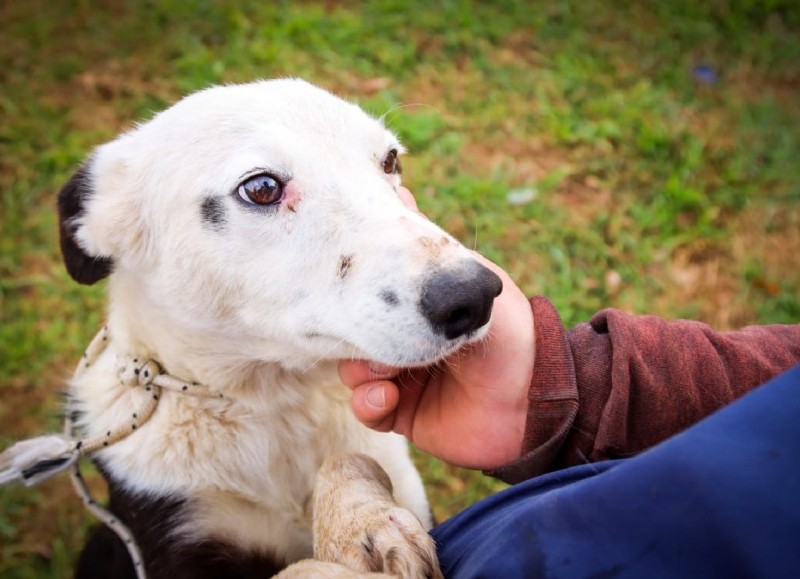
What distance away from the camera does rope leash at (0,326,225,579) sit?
2209 mm

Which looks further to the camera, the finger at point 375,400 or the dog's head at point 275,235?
the finger at point 375,400

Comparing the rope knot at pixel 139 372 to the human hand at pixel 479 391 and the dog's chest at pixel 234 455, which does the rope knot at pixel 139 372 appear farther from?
the human hand at pixel 479 391

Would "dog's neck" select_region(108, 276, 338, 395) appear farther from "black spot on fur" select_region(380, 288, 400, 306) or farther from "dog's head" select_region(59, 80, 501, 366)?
"black spot on fur" select_region(380, 288, 400, 306)

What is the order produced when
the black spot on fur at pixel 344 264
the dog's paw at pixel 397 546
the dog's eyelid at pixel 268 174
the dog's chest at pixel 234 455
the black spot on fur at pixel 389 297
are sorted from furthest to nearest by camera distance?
the dog's chest at pixel 234 455 < the dog's eyelid at pixel 268 174 < the black spot on fur at pixel 344 264 < the black spot on fur at pixel 389 297 < the dog's paw at pixel 397 546

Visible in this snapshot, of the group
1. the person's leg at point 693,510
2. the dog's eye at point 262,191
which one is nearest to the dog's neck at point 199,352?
the dog's eye at point 262,191

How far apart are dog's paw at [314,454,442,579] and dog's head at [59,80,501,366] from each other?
40 cm

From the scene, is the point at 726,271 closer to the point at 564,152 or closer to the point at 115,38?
the point at 564,152

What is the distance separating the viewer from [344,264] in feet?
6.10

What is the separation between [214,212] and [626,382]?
4.50 feet

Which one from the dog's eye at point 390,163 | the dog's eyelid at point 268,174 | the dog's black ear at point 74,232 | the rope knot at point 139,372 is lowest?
the rope knot at point 139,372

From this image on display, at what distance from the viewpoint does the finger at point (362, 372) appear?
81.9 inches

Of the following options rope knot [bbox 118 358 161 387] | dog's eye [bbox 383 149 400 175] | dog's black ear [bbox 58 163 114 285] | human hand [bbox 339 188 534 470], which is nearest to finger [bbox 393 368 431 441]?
human hand [bbox 339 188 534 470]

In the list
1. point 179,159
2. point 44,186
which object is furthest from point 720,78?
point 44,186

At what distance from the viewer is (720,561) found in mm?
1084
